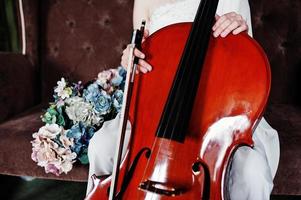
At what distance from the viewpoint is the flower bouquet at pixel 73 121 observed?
0.97 meters

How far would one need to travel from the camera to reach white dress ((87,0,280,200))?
0.77 metres

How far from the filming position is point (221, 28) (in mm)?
707

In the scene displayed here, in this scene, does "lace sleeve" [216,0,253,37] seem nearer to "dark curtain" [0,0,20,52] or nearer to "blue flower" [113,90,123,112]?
"blue flower" [113,90,123,112]

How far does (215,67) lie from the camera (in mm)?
711

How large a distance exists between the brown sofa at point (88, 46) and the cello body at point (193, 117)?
62cm

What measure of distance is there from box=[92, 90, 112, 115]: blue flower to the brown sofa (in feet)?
1.06

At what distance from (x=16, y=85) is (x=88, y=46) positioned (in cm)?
38

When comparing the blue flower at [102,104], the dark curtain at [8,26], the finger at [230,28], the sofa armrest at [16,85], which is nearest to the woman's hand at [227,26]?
the finger at [230,28]

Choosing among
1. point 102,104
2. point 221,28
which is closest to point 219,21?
point 221,28

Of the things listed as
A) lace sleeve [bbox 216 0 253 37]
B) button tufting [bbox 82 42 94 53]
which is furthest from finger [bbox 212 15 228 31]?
button tufting [bbox 82 42 94 53]

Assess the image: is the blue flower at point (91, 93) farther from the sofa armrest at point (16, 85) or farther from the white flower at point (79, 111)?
the sofa armrest at point (16, 85)

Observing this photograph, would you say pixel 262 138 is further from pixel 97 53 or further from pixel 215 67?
pixel 97 53

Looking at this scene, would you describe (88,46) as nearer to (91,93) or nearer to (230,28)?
(91,93)

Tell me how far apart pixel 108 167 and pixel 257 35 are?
917mm
